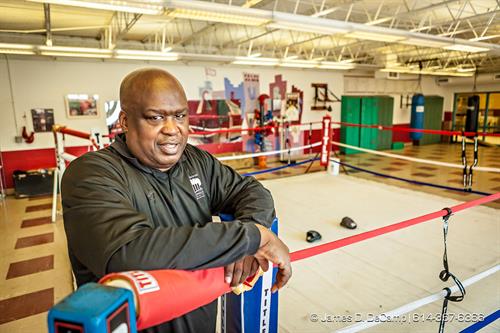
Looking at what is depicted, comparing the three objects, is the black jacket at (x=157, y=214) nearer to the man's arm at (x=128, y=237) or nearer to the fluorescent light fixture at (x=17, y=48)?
the man's arm at (x=128, y=237)

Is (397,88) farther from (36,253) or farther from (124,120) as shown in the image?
(124,120)

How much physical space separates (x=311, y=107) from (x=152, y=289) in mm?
10254

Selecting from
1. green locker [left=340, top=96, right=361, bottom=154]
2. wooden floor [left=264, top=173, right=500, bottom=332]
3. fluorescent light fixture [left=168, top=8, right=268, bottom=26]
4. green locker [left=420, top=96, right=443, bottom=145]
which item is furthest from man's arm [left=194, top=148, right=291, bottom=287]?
green locker [left=420, top=96, right=443, bottom=145]

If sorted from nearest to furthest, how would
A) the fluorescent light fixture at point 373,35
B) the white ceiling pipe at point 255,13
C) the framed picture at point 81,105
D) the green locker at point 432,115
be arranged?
the white ceiling pipe at point 255,13, the fluorescent light fixture at point 373,35, the framed picture at point 81,105, the green locker at point 432,115

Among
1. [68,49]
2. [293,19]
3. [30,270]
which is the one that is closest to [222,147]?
[68,49]

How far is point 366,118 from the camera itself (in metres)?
11.0

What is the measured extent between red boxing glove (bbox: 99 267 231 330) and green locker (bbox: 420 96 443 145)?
13.9m

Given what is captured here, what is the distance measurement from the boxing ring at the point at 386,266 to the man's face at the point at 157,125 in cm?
51

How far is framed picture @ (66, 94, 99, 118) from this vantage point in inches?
271

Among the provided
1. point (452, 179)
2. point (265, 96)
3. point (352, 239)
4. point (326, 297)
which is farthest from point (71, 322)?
point (265, 96)

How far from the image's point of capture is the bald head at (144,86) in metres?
0.94

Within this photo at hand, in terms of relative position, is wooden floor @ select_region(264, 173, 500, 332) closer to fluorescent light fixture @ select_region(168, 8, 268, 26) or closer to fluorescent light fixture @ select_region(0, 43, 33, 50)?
fluorescent light fixture @ select_region(168, 8, 268, 26)

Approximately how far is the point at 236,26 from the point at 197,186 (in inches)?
250

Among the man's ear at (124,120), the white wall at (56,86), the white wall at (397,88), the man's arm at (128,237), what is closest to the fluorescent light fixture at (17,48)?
the white wall at (56,86)
